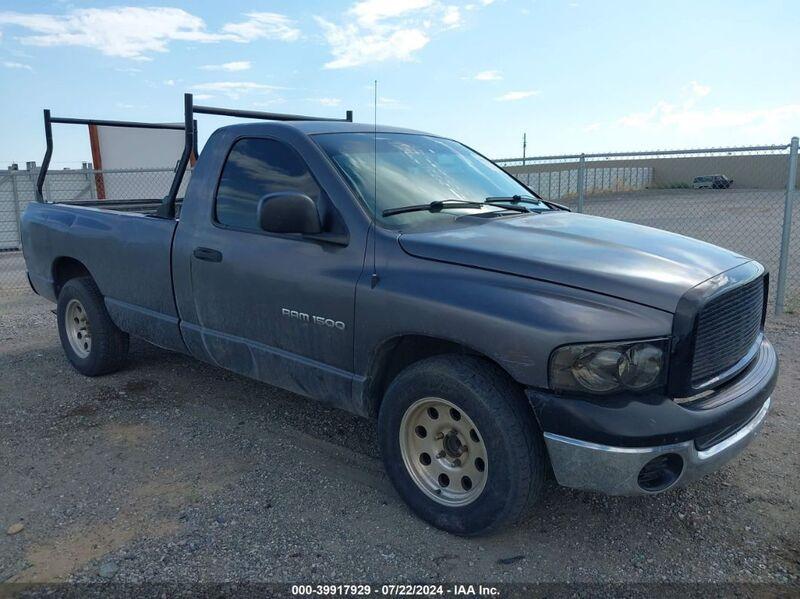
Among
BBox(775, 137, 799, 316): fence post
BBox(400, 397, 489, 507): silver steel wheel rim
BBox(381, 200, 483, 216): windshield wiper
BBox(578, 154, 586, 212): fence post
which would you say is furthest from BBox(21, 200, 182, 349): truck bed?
BBox(775, 137, 799, 316): fence post

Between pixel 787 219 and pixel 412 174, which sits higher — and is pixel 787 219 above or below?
below

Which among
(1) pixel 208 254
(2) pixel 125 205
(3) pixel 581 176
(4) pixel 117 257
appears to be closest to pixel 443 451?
(1) pixel 208 254

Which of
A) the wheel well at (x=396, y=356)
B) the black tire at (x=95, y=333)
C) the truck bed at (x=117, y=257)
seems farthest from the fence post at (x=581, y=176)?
the black tire at (x=95, y=333)

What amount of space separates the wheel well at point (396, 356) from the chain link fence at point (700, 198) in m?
5.21

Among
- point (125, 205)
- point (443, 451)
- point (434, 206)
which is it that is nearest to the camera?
point (443, 451)

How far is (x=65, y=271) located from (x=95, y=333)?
0.82 metres

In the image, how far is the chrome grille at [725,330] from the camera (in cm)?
276

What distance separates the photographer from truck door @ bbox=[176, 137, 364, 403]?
11.2 ft

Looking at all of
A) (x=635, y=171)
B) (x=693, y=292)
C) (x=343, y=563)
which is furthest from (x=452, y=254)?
(x=635, y=171)

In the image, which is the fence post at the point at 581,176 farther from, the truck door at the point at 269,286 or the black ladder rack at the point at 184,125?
the truck door at the point at 269,286

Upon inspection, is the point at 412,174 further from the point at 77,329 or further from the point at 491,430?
the point at 77,329

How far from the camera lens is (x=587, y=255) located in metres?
2.96

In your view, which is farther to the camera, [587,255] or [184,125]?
[184,125]

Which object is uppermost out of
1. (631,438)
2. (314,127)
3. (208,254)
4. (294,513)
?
(314,127)
